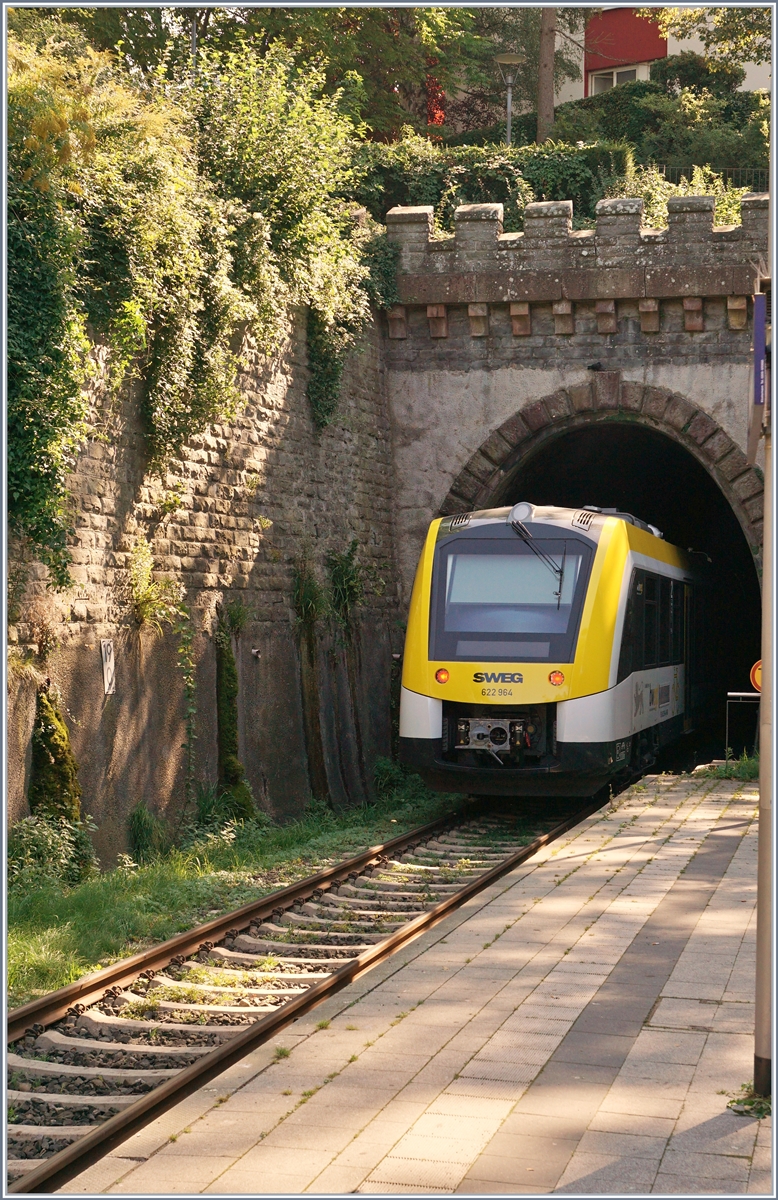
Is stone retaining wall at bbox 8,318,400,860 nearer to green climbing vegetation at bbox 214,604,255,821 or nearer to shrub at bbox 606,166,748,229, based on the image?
green climbing vegetation at bbox 214,604,255,821

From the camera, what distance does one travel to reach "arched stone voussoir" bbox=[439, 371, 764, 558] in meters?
17.5

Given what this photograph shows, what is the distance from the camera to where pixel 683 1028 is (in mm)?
5840

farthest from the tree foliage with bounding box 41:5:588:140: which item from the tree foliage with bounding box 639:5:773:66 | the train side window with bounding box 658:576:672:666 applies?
the train side window with bounding box 658:576:672:666

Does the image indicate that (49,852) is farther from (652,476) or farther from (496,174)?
(652,476)

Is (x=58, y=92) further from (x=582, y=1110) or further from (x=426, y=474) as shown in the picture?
(x=426, y=474)

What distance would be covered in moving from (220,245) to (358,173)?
5641mm

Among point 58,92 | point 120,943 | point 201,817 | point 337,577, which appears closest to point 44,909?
point 120,943

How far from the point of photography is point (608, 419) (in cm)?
1806

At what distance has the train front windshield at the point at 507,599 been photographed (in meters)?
12.7

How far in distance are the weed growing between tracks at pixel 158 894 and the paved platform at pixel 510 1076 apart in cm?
176

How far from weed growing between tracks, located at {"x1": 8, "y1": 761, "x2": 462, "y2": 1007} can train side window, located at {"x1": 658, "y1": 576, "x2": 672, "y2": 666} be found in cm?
368

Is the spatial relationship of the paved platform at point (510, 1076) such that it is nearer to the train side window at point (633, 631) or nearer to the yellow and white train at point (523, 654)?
the yellow and white train at point (523, 654)

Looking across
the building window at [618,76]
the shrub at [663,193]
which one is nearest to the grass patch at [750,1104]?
the shrub at [663,193]

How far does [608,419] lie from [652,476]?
584cm
